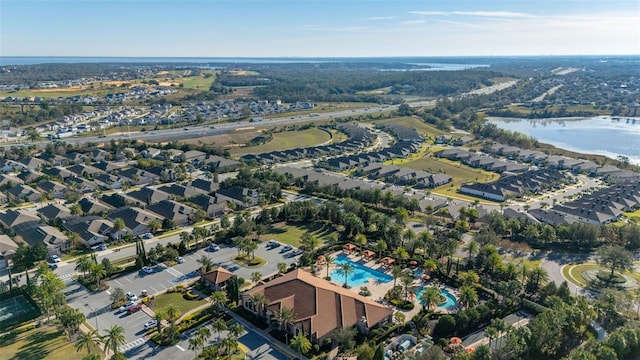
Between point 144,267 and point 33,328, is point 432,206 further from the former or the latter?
point 33,328

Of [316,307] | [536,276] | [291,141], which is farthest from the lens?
[291,141]

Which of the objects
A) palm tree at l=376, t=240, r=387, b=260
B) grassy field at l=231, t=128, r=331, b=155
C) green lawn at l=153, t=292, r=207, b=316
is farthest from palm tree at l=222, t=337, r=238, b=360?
grassy field at l=231, t=128, r=331, b=155

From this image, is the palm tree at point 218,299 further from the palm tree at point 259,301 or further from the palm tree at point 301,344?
the palm tree at point 301,344

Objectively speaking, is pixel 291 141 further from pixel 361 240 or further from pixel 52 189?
pixel 361 240

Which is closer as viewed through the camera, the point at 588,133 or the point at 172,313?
the point at 172,313

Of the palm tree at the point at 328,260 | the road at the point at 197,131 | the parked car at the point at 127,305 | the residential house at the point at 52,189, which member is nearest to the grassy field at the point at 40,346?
the parked car at the point at 127,305

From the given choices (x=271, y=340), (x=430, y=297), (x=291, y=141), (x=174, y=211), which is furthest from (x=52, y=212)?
(x=291, y=141)
